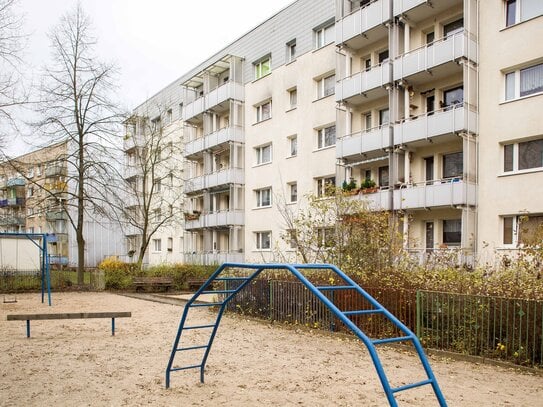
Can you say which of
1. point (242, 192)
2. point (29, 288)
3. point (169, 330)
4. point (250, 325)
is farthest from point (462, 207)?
point (29, 288)

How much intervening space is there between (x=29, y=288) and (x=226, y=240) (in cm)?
1369

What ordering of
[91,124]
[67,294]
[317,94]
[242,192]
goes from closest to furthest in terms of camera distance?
[67,294]
[91,124]
[317,94]
[242,192]

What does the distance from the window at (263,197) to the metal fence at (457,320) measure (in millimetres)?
16818

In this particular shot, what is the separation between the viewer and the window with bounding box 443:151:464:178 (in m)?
19.7

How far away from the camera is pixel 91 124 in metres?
24.2

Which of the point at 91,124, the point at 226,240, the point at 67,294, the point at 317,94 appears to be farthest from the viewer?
the point at 226,240

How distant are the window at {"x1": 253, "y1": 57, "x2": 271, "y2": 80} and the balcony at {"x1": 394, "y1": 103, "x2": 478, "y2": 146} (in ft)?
37.3

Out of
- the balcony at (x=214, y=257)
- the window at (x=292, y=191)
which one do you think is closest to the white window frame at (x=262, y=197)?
the window at (x=292, y=191)

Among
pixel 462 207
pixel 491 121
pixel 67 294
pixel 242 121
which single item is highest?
pixel 242 121

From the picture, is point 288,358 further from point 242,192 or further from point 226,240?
point 226,240

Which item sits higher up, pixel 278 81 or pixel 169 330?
pixel 278 81

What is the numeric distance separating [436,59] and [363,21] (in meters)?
4.60

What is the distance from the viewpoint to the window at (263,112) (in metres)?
29.7

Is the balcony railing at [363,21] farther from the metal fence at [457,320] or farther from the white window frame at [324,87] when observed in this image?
the metal fence at [457,320]
